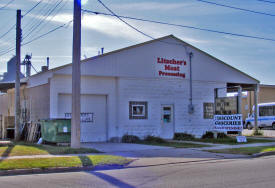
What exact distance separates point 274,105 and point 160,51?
1942 centimetres

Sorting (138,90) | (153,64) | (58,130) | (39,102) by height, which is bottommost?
(58,130)

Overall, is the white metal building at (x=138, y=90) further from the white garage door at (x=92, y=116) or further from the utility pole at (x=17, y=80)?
the utility pole at (x=17, y=80)

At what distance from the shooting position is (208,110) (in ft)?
79.4

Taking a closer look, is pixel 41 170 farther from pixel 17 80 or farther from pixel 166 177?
pixel 17 80

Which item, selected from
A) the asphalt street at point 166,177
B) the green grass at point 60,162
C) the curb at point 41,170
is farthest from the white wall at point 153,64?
the asphalt street at point 166,177

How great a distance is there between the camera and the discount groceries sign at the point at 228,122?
20.5 meters

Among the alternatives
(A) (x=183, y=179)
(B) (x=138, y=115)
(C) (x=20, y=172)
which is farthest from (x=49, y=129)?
(A) (x=183, y=179)

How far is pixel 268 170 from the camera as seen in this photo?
36.2ft

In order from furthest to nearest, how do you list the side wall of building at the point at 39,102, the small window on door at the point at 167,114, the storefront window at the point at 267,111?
the storefront window at the point at 267,111 → the small window on door at the point at 167,114 → the side wall of building at the point at 39,102

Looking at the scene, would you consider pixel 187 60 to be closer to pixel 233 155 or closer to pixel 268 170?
pixel 233 155

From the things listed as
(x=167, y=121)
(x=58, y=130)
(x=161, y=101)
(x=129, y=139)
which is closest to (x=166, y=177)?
(x=58, y=130)

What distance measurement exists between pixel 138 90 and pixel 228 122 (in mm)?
5506

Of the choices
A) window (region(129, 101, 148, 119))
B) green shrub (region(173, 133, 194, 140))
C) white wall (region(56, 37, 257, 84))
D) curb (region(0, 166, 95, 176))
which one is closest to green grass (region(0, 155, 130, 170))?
curb (region(0, 166, 95, 176))

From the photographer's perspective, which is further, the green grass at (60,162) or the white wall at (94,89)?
the white wall at (94,89)
